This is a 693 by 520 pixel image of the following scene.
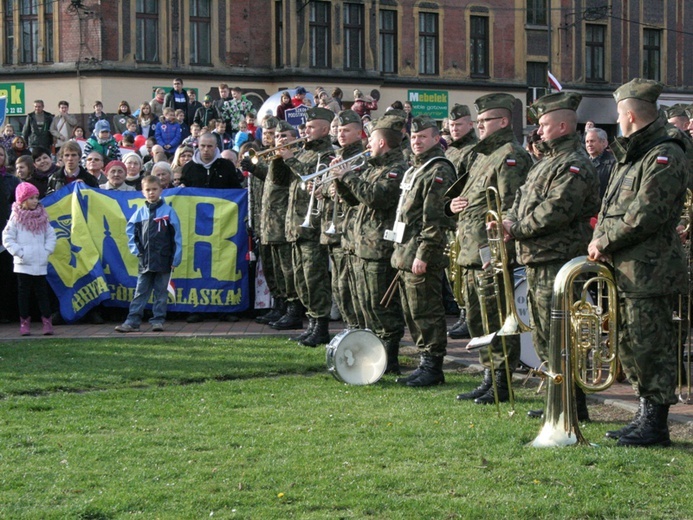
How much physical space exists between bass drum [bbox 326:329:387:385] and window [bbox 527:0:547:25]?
127ft

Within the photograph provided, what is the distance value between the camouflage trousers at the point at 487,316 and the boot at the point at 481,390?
101 millimetres

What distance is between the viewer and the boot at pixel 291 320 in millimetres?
14109

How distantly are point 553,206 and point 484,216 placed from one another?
113 cm

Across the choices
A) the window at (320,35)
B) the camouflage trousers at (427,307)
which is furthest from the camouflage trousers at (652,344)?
the window at (320,35)

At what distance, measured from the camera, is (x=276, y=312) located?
48.4 ft

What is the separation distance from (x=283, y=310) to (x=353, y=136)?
12.9 ft

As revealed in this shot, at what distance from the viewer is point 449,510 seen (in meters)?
6.10

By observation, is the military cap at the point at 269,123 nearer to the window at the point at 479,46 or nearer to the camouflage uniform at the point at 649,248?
the camouflage uniform at the point at 649,248

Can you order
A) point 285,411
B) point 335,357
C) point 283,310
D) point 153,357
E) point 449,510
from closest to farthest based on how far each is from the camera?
1. point 449,510
2. point 285,411
3. point 335,357
4. point 153,357
5. point 283,310

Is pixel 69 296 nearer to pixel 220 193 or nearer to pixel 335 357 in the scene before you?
pixel 220 193

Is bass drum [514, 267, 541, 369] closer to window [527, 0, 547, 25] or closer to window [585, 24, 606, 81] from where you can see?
window [527, 0, 547, 25]

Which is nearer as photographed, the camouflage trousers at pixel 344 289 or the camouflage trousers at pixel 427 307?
the camouflage trousers at pixel 427 307

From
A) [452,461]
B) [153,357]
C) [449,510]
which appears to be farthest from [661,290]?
[153,357]

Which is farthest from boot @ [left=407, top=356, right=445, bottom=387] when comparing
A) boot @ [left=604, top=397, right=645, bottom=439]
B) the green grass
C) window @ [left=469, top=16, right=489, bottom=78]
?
window @ [left=469, top=16, right=489, bottom=78]
